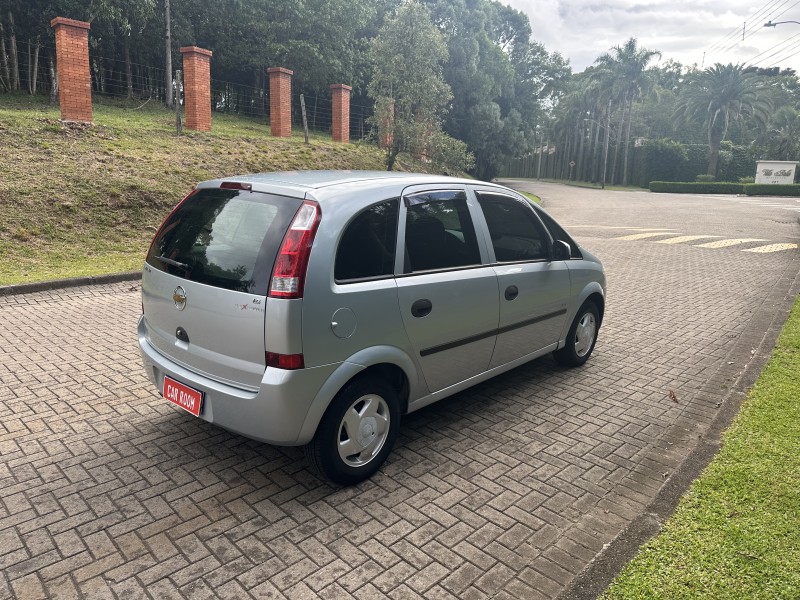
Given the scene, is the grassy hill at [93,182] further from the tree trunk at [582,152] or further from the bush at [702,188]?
the tree trunk at [582,152]

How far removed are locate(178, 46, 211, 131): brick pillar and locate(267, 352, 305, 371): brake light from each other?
16365 mm

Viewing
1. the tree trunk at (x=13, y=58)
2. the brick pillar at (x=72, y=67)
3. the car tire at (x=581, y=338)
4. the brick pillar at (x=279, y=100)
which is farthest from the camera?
the tree trunk at (x=13, y=58)

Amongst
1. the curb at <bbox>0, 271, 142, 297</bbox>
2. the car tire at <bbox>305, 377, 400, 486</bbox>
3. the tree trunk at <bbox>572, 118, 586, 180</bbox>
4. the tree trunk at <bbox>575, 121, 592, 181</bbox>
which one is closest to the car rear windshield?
the car tire at <bbox>305, 377, 400, 486</bbox>

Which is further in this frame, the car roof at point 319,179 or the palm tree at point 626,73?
the palm tree at point 626,73

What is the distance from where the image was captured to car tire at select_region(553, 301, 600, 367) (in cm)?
560

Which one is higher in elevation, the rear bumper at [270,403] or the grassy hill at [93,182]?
the grassy hill at [93,182]

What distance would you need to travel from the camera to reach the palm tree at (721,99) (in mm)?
52719

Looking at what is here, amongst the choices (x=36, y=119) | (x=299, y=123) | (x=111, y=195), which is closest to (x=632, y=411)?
(x=111, y=195)

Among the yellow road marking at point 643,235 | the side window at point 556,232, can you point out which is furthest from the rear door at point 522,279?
the yellow road marking at point 643,235

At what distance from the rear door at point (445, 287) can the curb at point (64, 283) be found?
6.58 metres

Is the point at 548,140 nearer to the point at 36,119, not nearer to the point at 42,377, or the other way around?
the point at 36,119

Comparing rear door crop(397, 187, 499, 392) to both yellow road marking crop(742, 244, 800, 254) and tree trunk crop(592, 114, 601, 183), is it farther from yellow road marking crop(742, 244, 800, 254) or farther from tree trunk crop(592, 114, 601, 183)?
tree trunk crop(592, 114, 601, 183)

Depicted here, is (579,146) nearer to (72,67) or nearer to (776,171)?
(776,171)

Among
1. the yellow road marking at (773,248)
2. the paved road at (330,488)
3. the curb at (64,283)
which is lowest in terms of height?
the paved road at (330,488)
